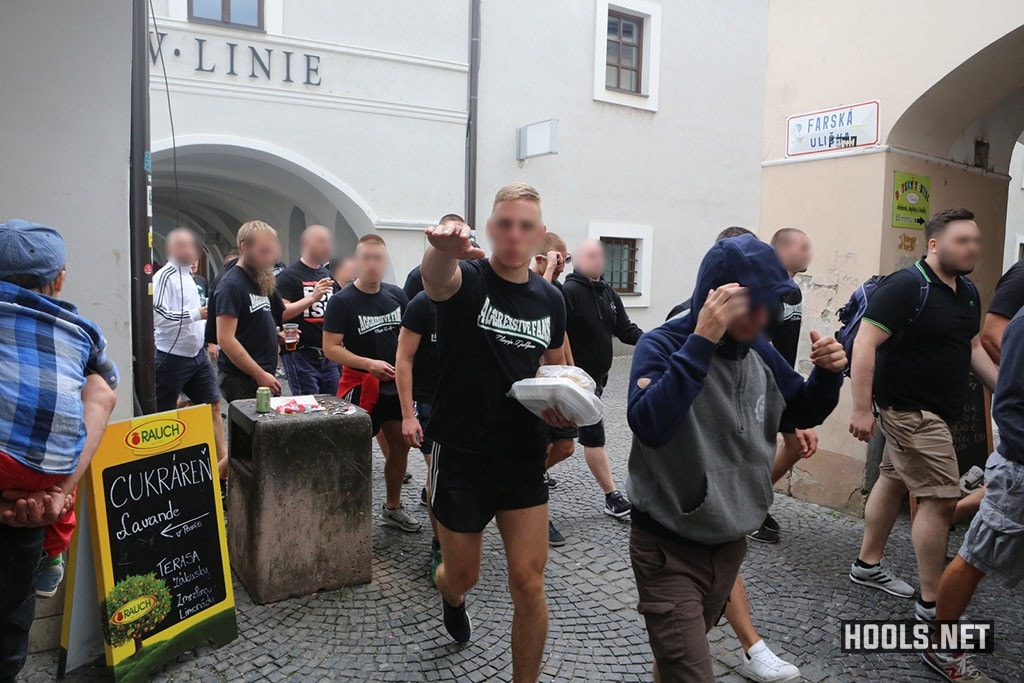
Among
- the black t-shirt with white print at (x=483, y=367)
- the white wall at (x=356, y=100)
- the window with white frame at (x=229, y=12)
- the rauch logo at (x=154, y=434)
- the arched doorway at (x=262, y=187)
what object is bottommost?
the rauch logo at (x=154, y=434)

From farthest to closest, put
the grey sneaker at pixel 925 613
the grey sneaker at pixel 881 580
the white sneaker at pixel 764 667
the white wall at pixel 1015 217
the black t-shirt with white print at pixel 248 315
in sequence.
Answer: the white wall at pixel 1015 217 < the black t-shirt with white print at pixel 248 315 < the grey sneaker at pixel 881 580 < the grey sneaker at pixel 925 613 < the white sneaker at pixel 764 667

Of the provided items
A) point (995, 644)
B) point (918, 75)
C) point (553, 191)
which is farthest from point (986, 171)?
point (553, 191)

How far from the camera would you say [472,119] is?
1239 centimetres

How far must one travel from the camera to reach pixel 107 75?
335 cm

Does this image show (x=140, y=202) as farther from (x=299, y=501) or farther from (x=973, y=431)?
(x=973, y=431)

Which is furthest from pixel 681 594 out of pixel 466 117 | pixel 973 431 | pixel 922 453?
pixel 466 117

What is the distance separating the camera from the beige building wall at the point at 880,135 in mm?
4824

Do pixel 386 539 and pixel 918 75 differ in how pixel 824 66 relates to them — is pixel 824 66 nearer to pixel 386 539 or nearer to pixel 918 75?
pixel 918 75

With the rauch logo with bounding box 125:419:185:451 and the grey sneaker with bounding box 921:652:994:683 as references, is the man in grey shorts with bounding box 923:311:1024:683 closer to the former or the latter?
the grey sneaker with bounding box 921:652:994:683

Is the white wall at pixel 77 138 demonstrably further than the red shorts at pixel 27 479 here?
Yes

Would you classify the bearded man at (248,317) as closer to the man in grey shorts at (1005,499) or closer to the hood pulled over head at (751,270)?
the hood pulled over head at (751,270)

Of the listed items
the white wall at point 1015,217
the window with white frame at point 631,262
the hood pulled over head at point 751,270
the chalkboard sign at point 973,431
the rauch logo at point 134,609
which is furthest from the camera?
the white wall at point 1015,217

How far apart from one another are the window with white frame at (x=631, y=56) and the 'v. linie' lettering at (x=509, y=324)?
1185 cm

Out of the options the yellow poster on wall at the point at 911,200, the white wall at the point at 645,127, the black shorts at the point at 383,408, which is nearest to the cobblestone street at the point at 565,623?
the black shorts at the point at 383,408
